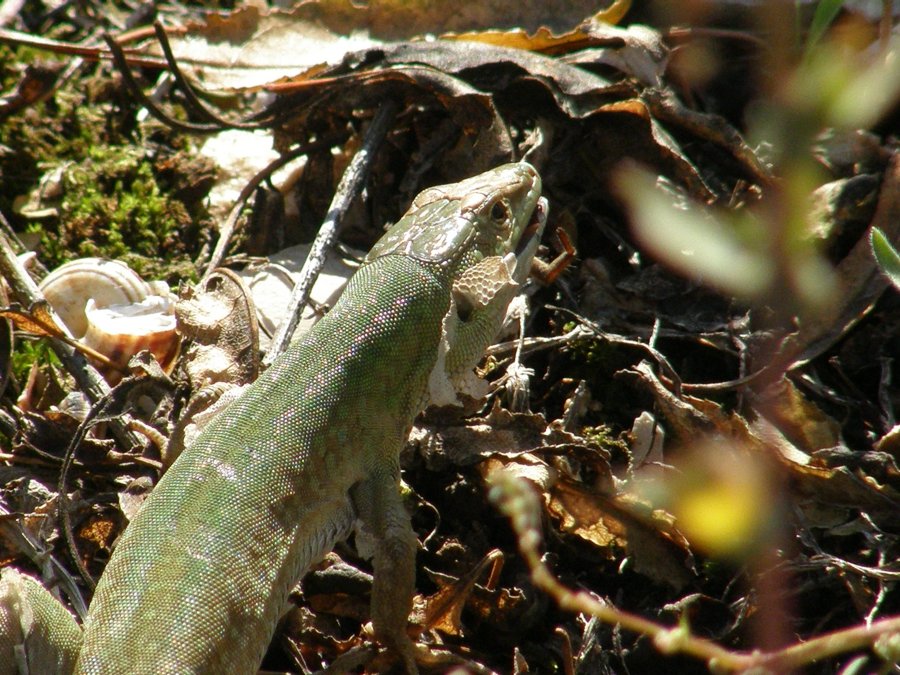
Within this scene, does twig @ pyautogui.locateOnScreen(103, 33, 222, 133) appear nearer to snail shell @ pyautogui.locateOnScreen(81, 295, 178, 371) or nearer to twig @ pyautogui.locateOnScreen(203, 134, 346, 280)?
twig @ pyautogui.locateOnScreen(203, 134, 346, 280)

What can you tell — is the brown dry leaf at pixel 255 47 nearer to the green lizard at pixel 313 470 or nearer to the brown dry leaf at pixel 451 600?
the green lizard at pixel 313 470

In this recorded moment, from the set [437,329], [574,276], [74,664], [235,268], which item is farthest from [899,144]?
[74,664]

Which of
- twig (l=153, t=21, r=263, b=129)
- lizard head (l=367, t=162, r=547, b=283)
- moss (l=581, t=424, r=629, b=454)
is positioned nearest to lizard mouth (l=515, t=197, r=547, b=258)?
lizard head (l=367, t=162, r=547, b=283)

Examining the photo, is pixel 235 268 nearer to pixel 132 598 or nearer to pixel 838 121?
pixel 132 598

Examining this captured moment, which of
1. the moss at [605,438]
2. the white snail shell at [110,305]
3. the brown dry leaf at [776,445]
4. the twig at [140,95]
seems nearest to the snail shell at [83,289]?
the white snail shell at [110,305]

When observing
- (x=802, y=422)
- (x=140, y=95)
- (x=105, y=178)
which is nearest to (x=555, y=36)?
(x=140, y=95)

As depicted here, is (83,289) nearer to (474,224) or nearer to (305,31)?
(474,224)

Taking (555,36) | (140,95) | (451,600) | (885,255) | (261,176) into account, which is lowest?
(451,600)
